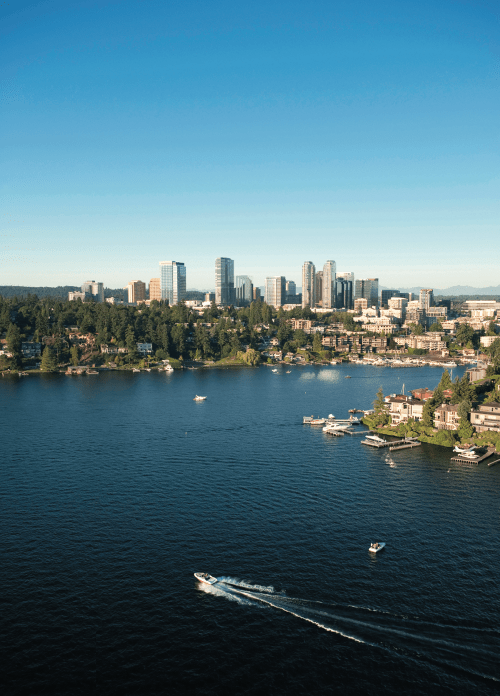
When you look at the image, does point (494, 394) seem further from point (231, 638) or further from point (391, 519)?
point (231, 638)

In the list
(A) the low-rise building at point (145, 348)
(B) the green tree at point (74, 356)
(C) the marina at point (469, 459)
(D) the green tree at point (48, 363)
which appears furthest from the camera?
(A) the low-rise building at point (145, 348)

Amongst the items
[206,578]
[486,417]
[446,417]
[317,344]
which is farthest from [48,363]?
[206,578]

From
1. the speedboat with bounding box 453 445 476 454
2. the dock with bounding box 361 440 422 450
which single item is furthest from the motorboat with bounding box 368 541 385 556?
the dock with bounding box 361 440 422 450

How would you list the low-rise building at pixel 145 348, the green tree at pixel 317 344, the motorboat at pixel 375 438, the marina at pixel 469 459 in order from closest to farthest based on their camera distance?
the marina at pixel 469 459
the motorboat at pixel 375 438
the low-rise building at pixel 145 348
the green tree at pixel 317 344

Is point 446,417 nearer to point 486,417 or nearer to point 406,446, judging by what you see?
point 486,417

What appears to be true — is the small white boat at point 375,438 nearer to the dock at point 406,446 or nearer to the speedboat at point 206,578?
the dock at point 406,446

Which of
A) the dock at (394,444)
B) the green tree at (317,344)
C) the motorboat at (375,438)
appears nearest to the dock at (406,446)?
the dock at (394,444)
